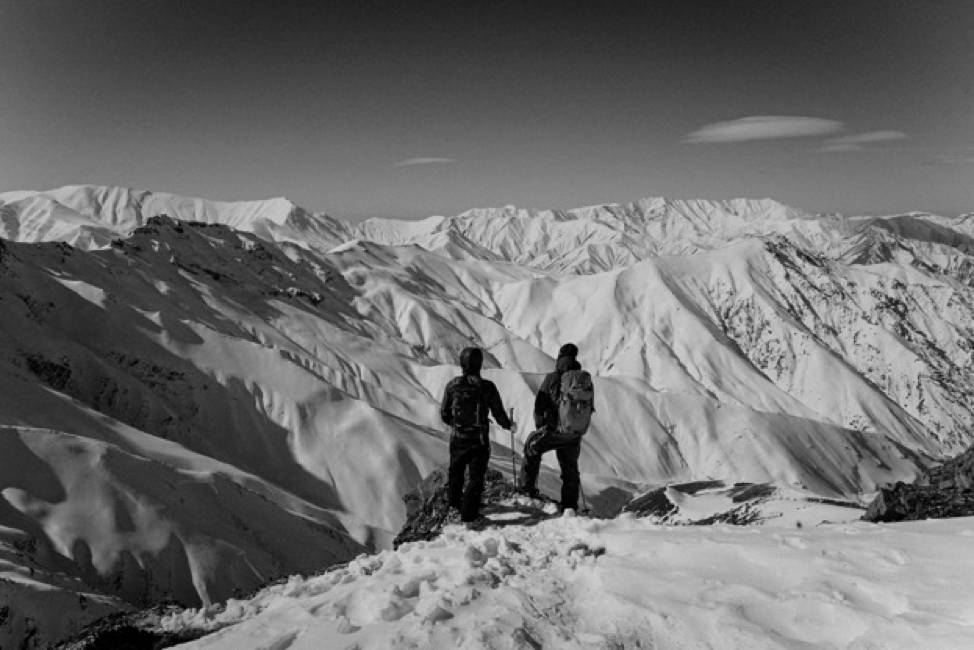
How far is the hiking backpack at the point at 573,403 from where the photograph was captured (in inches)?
438

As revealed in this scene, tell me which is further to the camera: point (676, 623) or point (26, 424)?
point (26, 424)

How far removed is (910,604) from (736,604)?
5.29 ft

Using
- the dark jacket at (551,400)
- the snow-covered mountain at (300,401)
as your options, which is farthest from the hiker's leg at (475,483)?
the snow-covered mountain at (300,401)

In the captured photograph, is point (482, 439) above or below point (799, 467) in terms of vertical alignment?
above

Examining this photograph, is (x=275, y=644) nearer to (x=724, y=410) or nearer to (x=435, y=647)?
(x=435, y=647)

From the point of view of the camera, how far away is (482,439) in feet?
34.6

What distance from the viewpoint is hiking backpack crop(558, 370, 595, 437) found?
36.5ft

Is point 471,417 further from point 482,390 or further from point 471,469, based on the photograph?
point 471,469

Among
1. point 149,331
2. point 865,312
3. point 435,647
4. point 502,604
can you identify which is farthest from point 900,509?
point 865,312

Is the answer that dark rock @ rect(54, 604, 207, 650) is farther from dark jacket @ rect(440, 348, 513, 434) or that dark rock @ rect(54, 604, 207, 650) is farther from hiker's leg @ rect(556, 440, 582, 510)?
hiker's leg @ rect(556, 440, 582, 510)

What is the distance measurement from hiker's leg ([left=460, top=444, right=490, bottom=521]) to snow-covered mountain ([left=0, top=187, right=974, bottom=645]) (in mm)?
17455

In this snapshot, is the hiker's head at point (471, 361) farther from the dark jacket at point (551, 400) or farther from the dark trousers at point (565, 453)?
Answer: the dark trousers at point (565, 453)

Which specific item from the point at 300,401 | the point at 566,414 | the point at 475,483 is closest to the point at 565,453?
the point at 566,414

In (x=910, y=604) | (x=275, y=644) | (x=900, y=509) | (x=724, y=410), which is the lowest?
(x=724, y=410)
